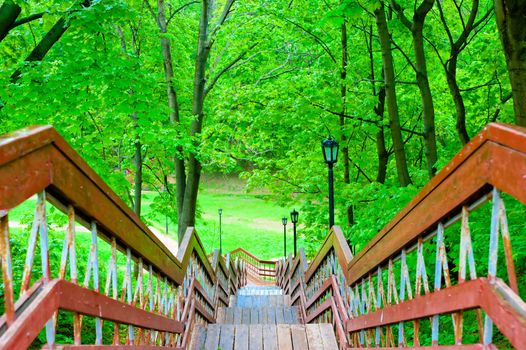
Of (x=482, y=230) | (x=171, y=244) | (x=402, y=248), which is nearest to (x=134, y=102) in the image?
(x=482, y=230)

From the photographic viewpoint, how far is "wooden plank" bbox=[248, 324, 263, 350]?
5.71 m

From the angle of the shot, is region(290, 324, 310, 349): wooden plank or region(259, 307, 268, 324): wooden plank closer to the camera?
region(290, 324, 310, 349): wooden plank

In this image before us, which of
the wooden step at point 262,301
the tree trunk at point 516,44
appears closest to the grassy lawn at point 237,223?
the wooden step at point 262,301

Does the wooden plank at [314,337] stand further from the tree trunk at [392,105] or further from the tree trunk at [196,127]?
the tree trunk at [196,127]

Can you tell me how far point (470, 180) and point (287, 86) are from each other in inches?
468

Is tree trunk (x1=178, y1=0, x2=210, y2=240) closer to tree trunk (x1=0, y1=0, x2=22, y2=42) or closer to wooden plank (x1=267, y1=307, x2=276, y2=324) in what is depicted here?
wooden plank (x1=267, y1=307, x2=276, y2=324)

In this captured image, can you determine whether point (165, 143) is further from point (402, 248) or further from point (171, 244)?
point (171, 244)

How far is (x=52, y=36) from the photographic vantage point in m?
9.07

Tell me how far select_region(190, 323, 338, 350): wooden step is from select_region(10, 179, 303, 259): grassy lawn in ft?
77.6

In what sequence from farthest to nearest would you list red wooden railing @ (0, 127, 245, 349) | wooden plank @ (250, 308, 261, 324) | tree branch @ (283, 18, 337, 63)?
tree branch @ (283, 18, 337, 63), wooden plank @ (250, 308, 261, 324), red wooden railing @ (0, 127, 245, 349)

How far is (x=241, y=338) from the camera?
597cm

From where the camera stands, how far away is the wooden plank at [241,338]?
5719 mm

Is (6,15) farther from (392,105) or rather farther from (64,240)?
(64,240)

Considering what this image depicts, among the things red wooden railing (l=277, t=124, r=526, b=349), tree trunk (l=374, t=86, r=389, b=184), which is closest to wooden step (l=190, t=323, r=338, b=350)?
red wooden railing (l=277, t=124, r=526, b=349)
